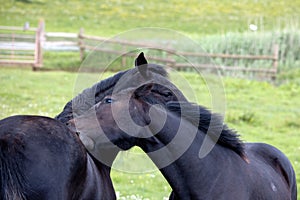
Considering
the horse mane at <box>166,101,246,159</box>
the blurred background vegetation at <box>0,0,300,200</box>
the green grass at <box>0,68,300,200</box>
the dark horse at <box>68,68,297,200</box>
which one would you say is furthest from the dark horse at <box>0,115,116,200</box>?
the green grass at <box>0,68,300,200</box>

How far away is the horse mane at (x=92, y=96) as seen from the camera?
17.8 ft

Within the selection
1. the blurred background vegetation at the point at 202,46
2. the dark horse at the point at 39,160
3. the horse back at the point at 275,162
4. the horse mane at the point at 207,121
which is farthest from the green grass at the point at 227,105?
the dark horse at the point at 39,160

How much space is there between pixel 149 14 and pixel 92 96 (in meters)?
32.2

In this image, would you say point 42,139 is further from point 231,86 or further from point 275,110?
point 231,86

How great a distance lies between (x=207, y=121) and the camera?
499 cm

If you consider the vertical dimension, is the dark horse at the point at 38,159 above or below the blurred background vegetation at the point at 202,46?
above

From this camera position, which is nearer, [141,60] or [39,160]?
[39,160]

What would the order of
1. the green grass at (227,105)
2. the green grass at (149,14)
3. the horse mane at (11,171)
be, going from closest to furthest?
1. the horse mane at (11,171)
2. the green grass at (227,105)
3. the green grass at (149,14)

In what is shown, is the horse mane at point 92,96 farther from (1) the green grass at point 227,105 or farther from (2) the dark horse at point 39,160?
(1) the green grass at point 227,105

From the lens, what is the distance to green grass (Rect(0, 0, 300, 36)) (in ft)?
110

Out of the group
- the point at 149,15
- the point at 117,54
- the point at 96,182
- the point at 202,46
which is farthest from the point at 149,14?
the point at 96,182

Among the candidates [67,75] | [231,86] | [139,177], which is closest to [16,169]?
[139,177]

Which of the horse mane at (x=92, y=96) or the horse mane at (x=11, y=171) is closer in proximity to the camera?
the horse mane at (x=11, y=171)

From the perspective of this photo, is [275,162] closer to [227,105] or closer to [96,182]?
[96,182]
